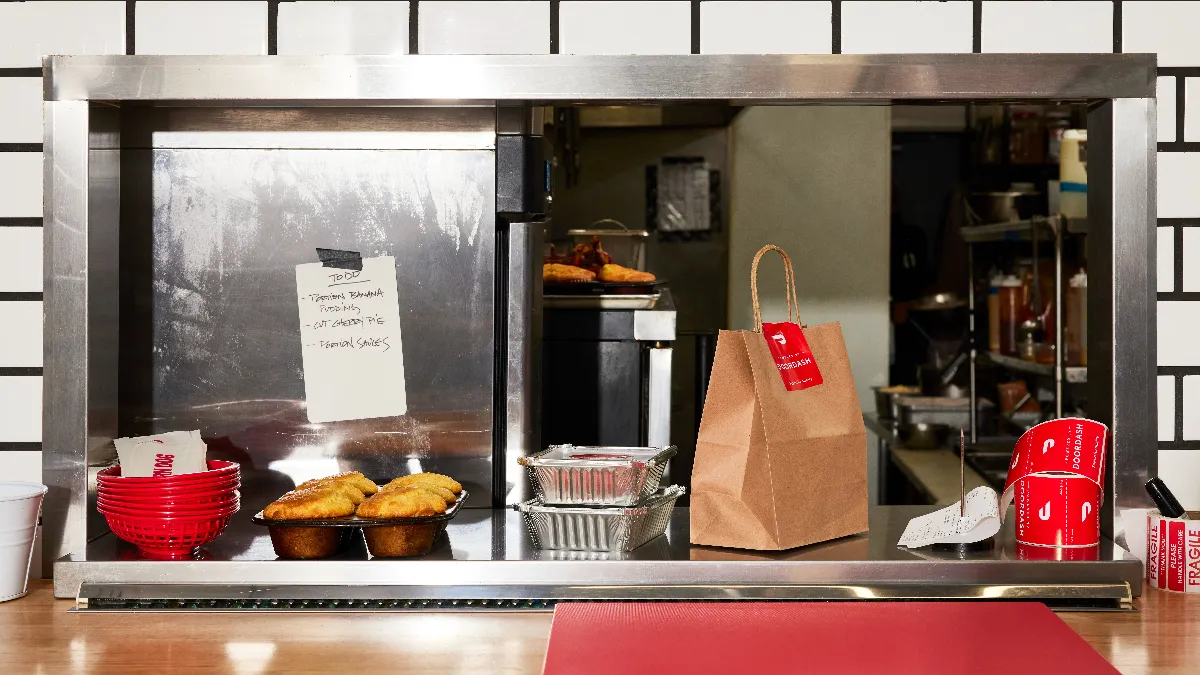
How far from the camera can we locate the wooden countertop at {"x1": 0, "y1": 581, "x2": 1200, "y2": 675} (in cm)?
122

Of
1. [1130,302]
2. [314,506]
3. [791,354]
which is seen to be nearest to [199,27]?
[314,506]

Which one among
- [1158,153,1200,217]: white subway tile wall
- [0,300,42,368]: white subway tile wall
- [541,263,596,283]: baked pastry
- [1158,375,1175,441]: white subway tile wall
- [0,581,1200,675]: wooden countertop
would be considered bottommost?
[0,581,1200,675]: wooden countertop

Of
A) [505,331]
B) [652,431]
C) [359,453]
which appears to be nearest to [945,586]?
[505,331]

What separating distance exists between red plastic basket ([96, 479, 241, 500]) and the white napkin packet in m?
0.05

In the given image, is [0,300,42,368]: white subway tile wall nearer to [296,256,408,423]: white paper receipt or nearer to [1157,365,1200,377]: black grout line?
[296,256,408,423]: white paper receipt

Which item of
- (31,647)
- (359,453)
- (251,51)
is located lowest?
(31,647)

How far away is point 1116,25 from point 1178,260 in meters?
0.35

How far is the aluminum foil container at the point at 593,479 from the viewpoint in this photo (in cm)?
148

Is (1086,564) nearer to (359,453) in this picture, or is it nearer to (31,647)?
(359,453)

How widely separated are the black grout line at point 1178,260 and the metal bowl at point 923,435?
2983 mm

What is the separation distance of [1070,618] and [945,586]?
151mm

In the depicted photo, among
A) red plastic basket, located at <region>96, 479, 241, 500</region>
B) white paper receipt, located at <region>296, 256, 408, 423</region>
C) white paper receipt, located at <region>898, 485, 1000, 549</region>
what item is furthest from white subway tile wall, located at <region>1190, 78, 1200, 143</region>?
red plastic basket, located at <region>96, 479, 241, 500</region>

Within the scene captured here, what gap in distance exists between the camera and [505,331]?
182 centimetres

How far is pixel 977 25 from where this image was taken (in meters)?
1.62
